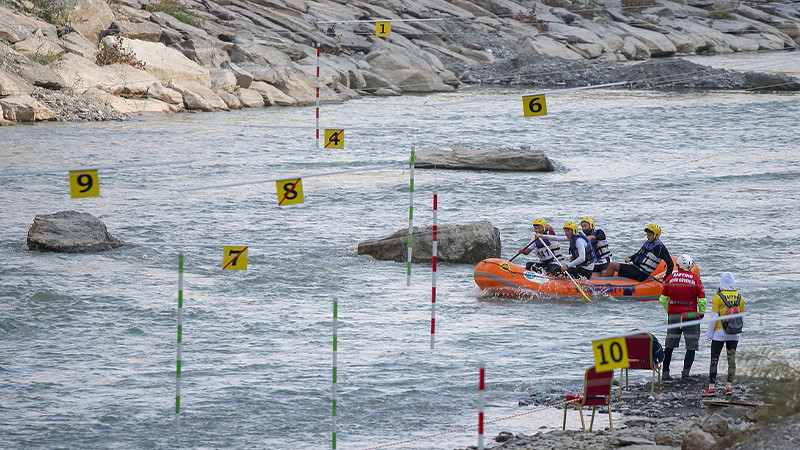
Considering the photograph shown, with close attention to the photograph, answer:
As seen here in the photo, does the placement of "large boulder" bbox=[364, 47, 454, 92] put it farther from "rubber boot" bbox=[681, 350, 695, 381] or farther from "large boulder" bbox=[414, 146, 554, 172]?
"rubber boot" bbox=[681, 350, 695, 381]

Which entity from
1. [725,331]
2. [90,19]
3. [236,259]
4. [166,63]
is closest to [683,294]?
[725,331]

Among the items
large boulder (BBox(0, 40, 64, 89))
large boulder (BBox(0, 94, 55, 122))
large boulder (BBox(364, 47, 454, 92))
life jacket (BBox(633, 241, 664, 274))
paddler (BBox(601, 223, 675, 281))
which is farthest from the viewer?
large boulder (BBox(364, 47, 454, 92))

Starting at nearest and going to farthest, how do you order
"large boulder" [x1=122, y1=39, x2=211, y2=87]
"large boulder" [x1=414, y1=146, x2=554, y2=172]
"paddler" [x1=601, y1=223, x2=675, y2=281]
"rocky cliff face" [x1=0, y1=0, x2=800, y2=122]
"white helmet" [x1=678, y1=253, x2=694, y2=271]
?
"white helmet" [x1=678, y1=253, x2=694, y2=271] < "paddler" [x1=601, y1=223, x2=675, y2=281] < "large boulder" [x1=414, y1=146, x2=554, y2=172] < "rocky cliff face" [x1=0, y1=0, x2=800, y2=122] < "large boulder" [x1=122, y1=39, x2=211, y2=87]

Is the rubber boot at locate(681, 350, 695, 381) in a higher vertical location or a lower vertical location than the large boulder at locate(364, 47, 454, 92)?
lower

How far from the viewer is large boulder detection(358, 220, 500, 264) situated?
54.5ft

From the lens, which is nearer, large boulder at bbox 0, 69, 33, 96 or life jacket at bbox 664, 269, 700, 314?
life jacket at bbox 664, 269, 700, 314

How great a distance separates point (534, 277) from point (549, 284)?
0.23m

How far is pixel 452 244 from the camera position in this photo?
657 inches

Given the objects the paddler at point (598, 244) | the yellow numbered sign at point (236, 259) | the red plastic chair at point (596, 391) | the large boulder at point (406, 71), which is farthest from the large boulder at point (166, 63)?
the red plastic chair at point (596, 391)

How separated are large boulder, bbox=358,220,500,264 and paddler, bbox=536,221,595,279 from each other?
1877 mm

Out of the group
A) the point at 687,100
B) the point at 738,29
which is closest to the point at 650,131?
the point at 687,100

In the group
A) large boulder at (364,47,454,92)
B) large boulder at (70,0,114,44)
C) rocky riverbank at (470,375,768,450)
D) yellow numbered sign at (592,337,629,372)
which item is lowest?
rocky riverbank at (470,375,768,450)

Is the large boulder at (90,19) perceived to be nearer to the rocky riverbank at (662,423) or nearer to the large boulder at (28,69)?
the large boulder at (28,69)

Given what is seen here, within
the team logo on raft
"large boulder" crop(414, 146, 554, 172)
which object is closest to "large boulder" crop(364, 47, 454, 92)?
"large boulder" crop(414, 146, 554, 172)
